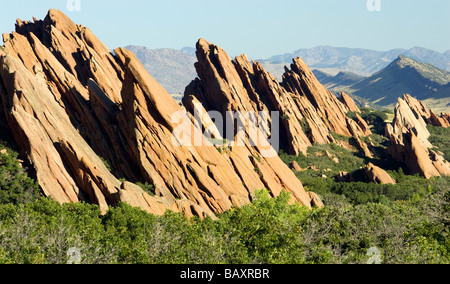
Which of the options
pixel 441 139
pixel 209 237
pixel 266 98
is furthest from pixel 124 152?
pixel 441 139

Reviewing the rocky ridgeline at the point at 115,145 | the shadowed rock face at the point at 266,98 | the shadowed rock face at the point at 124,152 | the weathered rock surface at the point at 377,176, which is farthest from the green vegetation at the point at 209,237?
the shadowed rock face at the point at 266,98

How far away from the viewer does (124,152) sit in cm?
6981

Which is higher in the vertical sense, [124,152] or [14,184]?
[124,152]

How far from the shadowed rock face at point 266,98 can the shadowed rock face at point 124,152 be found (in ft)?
193

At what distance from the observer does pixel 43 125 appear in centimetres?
6206

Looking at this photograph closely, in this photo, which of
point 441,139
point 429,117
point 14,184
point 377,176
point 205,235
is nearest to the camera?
point 205,235

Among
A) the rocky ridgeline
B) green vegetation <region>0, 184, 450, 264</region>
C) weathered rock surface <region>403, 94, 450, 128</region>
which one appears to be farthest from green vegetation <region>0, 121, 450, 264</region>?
weathered rock surface <region>403, 94, 450, 128</region>

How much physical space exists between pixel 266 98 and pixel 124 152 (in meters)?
89.6

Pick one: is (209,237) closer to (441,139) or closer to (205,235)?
(205,235)

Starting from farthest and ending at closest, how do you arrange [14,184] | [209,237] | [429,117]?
[429,117], [14,184], [209,237]

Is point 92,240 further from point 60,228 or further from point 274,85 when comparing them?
point 274,85

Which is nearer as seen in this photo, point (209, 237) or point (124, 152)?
point (209, 237)
